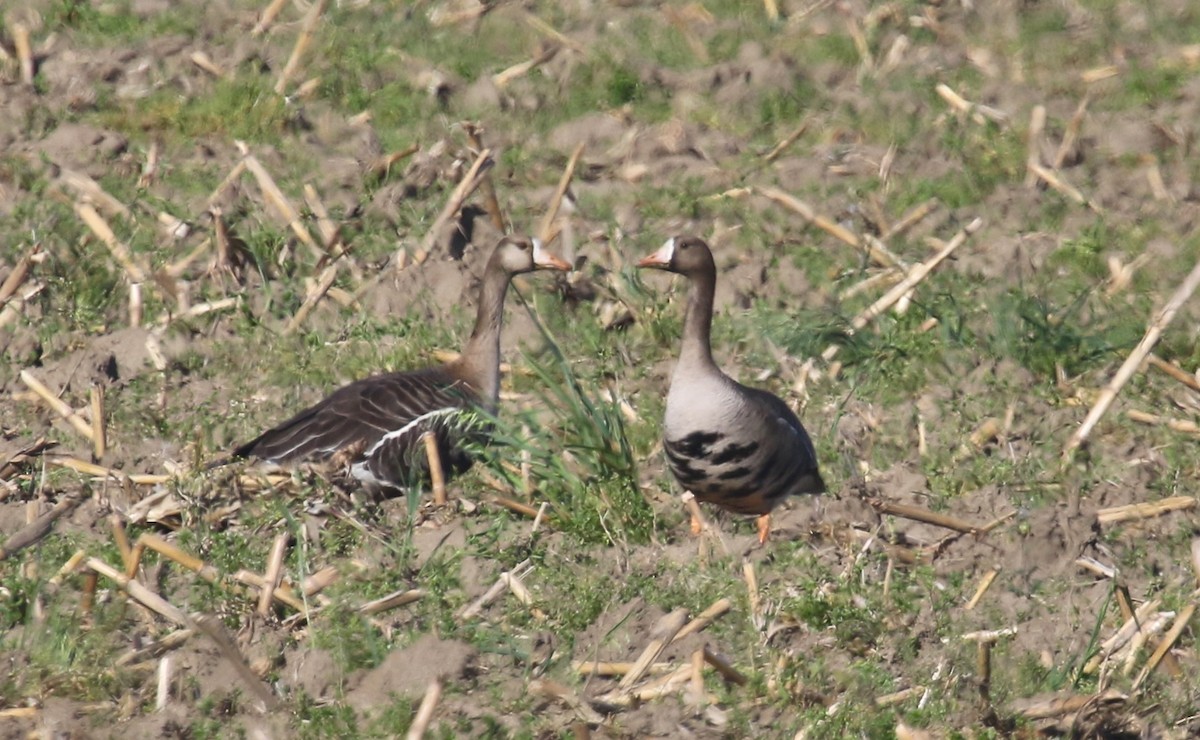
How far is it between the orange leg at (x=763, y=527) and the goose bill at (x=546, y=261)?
191cm

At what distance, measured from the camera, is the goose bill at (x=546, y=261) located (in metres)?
9.39

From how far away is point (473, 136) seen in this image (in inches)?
422

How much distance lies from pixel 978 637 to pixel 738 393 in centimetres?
170

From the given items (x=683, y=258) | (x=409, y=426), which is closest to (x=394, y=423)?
(x=409, y=426)

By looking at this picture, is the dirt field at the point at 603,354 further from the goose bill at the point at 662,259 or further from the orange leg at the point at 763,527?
the goose bill at the point at 662,259

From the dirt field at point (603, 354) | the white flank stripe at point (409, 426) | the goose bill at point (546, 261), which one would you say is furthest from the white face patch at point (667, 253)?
the white flank stripe at point (409, 426)

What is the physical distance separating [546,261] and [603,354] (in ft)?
1.99

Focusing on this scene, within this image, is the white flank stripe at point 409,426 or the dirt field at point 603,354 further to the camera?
the white flank stripe at point 409,426

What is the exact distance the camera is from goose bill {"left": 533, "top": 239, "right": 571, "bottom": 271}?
9.39 m

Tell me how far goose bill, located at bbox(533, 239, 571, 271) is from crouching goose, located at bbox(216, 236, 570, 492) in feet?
1.56

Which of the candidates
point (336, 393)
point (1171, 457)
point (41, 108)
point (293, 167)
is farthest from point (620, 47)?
point (1171, 457)

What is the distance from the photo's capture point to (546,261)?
9414mm

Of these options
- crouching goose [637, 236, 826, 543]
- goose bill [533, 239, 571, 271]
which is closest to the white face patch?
crouching goose [637, 236, 826, 543]

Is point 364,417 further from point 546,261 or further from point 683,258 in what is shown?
point 683,258
